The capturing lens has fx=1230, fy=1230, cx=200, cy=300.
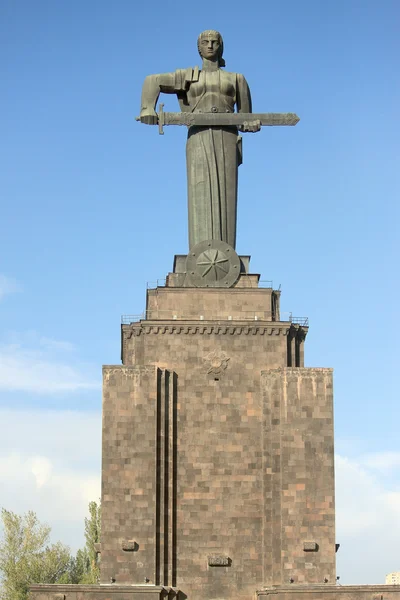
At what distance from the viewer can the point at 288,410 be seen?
49750 millimetres

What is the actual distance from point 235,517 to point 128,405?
245 inches

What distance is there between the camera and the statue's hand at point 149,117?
177 feet

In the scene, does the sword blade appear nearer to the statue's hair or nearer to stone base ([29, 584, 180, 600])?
the statue's hair

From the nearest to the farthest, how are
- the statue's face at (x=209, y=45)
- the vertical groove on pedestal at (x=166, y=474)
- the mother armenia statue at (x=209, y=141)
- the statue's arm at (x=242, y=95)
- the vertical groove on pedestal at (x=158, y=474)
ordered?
the vertical groove on pedestal at (x=158, y=474)
the vertical groove on pedestal at (x=166, y=474)
the mother armenia statue at (x=209, y=141)
the statue's arm at (x=242, y=95)
the statue's face at (x=209, y=45)

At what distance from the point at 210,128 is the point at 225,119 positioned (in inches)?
33.2

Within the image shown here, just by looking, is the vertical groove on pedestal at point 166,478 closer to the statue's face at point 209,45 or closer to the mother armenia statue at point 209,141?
the mother armenia statue at point 209,141

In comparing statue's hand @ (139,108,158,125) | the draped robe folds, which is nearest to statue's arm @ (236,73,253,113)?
the draped robe folds

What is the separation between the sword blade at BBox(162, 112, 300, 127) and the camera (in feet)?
177

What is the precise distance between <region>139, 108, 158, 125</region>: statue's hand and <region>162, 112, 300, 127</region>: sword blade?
16.9 inches

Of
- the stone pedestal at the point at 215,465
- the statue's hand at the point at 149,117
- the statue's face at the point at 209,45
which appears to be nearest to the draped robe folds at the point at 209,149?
the statue's hand at the point at 149,117

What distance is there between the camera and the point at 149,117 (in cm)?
5406

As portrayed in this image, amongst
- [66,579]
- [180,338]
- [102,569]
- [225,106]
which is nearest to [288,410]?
[180,338]

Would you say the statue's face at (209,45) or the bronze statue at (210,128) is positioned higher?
the statue's face at (209,45)

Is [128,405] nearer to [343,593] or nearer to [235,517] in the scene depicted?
[235,517]
